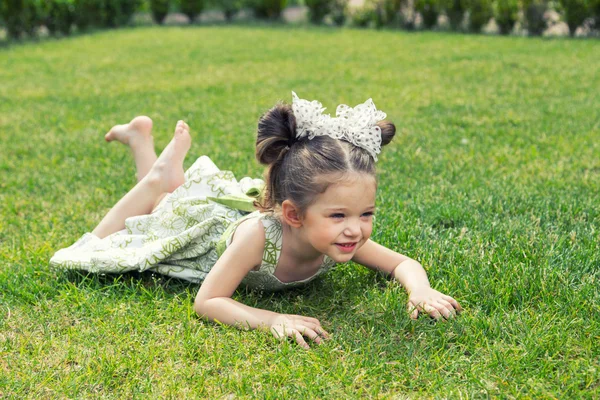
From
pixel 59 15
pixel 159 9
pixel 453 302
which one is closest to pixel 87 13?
pixel 59 15

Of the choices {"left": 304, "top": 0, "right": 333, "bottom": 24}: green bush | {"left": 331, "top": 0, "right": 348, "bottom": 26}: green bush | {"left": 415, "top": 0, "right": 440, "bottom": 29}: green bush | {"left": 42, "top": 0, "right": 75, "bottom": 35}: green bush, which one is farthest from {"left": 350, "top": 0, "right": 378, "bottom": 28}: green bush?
{"left": 42, "top": 0, "right": 75, "bottom": 35}: green bush

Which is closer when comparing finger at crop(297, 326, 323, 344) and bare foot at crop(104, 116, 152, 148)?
finger at crop(297, 326, 323, 344)

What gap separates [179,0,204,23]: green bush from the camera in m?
17.3

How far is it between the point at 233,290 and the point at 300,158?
59 cm

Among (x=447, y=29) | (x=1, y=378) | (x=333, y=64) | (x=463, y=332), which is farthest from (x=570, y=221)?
(x=447, y=29)

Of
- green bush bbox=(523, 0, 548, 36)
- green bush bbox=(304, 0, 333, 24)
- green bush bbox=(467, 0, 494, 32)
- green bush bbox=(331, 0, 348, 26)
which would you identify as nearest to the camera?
green bush bbox=(523, 0, 548, 36)

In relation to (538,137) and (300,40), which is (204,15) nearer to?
(300,40)

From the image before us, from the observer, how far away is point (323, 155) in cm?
252

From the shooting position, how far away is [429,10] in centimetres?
1377

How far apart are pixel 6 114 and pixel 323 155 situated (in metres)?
5.39

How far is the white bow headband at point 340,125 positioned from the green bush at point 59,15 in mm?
12596

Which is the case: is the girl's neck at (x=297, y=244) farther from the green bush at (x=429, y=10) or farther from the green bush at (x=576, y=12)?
the green bush at (x=429, y=10)

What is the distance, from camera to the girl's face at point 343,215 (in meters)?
2.46

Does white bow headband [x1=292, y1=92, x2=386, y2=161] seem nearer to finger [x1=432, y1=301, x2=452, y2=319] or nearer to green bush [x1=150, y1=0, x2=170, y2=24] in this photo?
finger [x1=432, y1=301, x2=452, y2=319]
